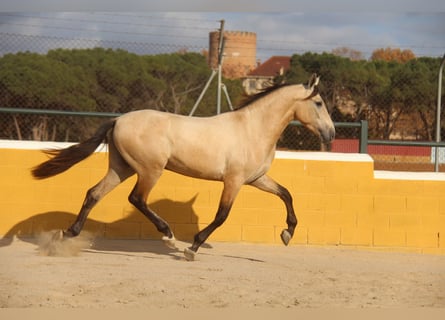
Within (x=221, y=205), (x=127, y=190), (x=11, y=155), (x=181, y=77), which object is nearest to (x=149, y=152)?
(x=221, y=205)

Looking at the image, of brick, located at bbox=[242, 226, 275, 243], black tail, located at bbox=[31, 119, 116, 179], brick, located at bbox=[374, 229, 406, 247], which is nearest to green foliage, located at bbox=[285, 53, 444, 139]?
brick, located at bbox=[374, 229, 406, 247]

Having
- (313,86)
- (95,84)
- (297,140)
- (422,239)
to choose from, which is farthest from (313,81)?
(95,84)

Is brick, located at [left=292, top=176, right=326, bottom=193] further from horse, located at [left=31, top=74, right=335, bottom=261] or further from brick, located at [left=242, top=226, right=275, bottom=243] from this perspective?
horse, located at [left=31, top=74, right=335, bottom=261]

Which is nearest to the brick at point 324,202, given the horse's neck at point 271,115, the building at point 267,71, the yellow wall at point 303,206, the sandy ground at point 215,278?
the yellow wall at point 303,206

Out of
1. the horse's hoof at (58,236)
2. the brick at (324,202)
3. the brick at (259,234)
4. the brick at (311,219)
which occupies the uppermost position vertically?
the brick at (324,202)

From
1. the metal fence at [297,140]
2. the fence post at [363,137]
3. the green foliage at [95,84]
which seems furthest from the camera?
the green foliage at [95,84]

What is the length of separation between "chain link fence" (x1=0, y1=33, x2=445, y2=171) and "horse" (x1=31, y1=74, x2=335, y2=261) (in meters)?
2.21

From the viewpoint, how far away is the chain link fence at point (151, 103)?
9875mm

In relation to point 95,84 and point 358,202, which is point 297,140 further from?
point 95,84

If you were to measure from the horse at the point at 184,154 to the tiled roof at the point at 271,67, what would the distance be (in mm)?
3118

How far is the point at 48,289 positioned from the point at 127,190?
3.05 metres

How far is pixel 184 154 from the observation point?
7121 mm

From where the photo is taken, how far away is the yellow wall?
8461 mm

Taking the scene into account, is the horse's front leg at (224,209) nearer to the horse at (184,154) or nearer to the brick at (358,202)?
the horse at (184,154)
